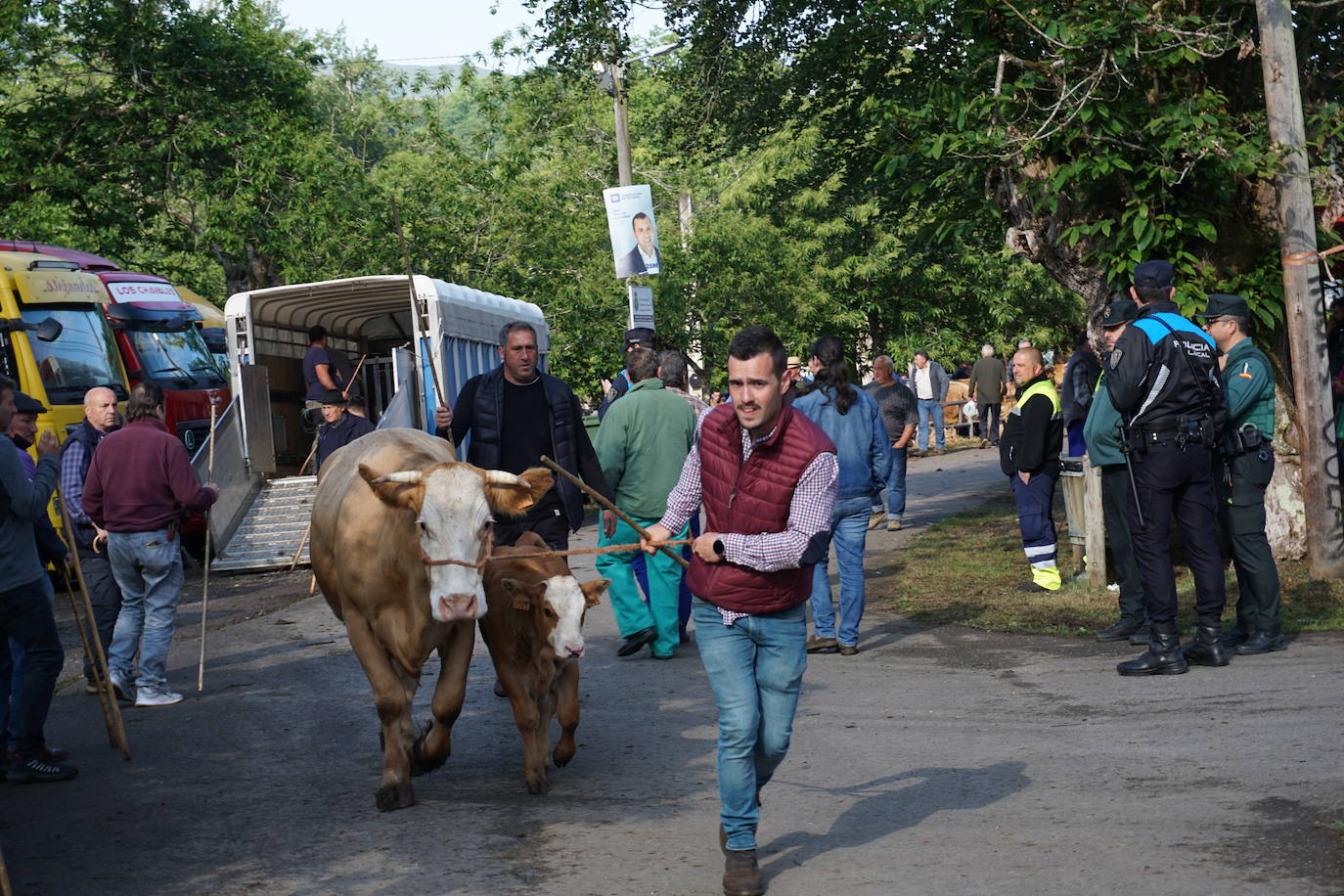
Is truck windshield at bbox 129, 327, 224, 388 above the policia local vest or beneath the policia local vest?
above

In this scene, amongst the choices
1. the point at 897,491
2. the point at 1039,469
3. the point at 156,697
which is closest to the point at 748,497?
the point at 156,697

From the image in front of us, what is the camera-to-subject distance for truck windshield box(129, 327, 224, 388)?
66.3 feet

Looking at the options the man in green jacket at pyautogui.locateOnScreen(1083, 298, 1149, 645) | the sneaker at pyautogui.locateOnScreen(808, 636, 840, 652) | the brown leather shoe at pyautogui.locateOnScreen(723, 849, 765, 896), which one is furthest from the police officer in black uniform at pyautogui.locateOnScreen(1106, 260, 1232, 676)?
the brown leather shoe at pyautogui.locateOnScreen(723, 849, 765, 896)

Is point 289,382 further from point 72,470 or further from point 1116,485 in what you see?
point 1116,485

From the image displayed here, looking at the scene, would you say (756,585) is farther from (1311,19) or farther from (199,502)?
(1311,19)

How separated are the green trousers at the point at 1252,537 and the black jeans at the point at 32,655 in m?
6.80

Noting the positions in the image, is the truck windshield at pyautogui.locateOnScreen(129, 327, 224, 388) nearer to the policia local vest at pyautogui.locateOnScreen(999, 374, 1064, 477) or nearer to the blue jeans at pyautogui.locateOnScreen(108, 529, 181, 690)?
the blue jeans at pyautogui.locateOnScreen(108, 529, 181, 690)

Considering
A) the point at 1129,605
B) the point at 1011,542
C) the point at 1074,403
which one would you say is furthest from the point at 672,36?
the point at 1129,605

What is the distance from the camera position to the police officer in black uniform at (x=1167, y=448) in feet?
28.6

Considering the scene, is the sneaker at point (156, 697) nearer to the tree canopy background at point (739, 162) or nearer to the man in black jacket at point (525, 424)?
the man in black jacket at point (525, 424)

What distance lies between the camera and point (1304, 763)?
6.64 meters

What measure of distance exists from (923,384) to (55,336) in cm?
1729

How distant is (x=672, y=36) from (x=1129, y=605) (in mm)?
11214

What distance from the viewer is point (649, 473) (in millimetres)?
10227
